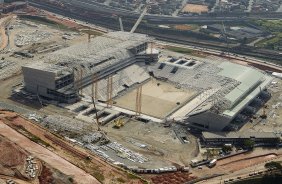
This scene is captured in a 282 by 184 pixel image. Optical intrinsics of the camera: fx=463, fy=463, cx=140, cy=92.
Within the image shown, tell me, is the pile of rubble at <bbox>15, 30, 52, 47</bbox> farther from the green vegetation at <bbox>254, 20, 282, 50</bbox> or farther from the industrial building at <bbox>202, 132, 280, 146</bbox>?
the industrial building at <bbox>202, 132, 280, 146</bbox>

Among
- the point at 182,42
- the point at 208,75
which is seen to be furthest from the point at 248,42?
the point at 208,75

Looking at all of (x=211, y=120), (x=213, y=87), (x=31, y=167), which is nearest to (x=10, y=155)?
(x=31, y=167)

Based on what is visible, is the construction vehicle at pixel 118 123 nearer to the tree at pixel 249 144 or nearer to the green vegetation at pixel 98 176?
the green vegetation at pixel 98 176

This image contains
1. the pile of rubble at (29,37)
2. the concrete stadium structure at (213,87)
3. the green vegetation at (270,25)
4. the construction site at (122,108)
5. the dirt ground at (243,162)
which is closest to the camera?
the construction site at (122,108)

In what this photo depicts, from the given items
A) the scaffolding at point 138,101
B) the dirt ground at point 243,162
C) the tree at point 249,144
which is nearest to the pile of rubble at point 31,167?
the dirt ground at point 243,162

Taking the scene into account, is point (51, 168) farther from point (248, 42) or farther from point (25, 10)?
point (25, 10)

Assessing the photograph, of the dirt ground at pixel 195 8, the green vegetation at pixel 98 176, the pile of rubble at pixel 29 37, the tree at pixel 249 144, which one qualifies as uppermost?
the dirt ground at pixel 195 8
